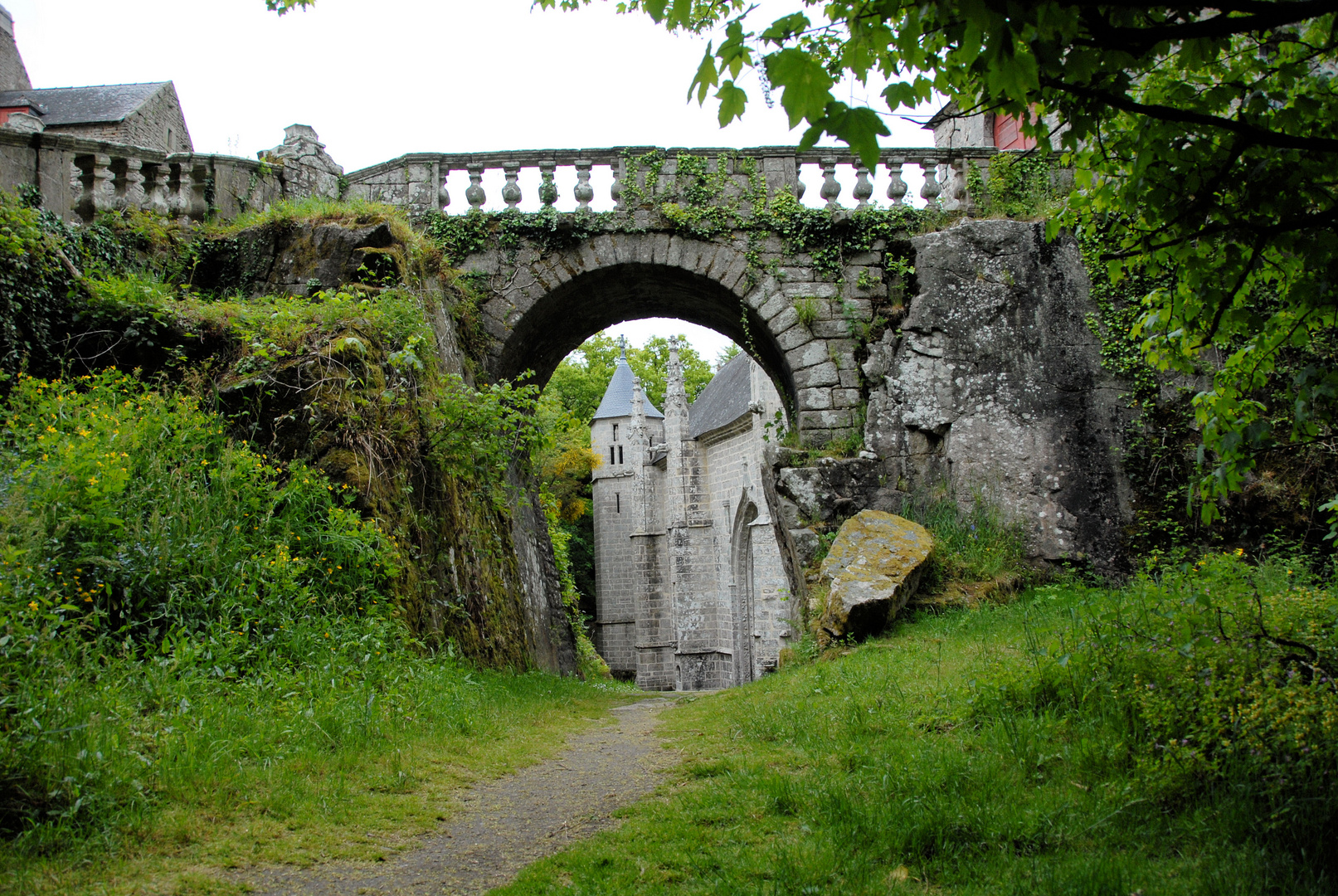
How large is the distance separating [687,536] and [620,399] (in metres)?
9.75

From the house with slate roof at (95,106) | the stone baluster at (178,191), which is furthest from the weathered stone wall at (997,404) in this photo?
the house with slate roof at (95,106)

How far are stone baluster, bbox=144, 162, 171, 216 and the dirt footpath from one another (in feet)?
22.8

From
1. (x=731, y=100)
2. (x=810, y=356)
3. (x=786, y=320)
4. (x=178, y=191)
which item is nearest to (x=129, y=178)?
(x=178, y=191)

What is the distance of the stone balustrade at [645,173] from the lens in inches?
363

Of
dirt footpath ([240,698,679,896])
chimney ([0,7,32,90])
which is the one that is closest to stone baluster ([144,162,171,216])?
dirt footpath ([240,698,679,896])

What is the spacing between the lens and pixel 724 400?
22.1 meters

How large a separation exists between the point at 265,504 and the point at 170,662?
1.47 meters

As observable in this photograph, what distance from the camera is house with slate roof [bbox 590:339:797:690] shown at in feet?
62.6

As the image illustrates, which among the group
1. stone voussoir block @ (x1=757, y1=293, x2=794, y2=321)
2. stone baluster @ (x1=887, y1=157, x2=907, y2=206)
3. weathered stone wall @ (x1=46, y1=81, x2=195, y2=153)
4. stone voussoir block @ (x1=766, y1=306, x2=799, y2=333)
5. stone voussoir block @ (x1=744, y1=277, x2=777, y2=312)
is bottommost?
stone voussoir block @ (x1=766, y1=306, x2=799, y2=333)

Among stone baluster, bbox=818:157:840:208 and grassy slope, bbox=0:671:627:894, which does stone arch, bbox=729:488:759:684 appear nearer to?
stone baluster, bbox=818:157:840:208

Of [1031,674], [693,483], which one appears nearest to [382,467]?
[1031,674]

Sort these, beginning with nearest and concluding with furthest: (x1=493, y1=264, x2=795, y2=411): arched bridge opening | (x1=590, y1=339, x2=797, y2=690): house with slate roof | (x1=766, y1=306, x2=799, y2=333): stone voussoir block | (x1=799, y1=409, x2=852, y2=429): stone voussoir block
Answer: (x1=799, y1=409, x2=852, y2=429): stone voussoir block, (x1=766, y1=306, x2=799, y2=333): stone voussoir block, (x1=493, y1=264, x2=795, y2=411): arched bridge opening, (x1=590, y1=339, x2=797, y2=690): house with slate roof

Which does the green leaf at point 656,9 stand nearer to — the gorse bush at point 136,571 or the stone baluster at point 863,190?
the gorse bush at point 136,571

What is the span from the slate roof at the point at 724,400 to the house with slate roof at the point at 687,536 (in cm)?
7
